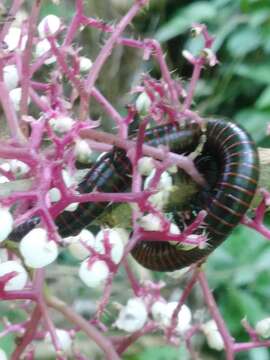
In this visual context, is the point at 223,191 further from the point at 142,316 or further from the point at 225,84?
the point at 225,84

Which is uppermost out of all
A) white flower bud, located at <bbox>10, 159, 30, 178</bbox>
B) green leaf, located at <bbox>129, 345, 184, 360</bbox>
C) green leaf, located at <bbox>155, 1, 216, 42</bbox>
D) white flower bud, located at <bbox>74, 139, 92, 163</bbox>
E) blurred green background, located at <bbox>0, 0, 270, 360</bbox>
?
white flower bud, located at <bbox>74, 139, 92, 163</bbox>

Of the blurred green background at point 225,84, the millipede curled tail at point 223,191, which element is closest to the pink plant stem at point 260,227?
the millipede curled tail at point 223,191

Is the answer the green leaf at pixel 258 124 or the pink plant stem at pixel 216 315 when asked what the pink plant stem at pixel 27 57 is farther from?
the green leaf at pixel 258 124

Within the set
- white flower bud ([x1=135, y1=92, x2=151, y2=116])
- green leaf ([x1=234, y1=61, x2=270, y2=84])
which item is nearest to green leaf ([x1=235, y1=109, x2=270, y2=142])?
green leaf ([x1=234, y1=61, x2=270, y2=84])

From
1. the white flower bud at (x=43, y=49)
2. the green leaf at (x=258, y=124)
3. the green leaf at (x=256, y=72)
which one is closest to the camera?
the white flower bud at (x=43, y=49)

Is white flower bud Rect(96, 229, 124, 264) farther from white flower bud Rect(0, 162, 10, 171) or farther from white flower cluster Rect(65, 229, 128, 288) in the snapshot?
white flower bud Rect(0, 162, 10, 171)

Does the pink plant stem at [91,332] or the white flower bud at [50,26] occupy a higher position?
the white flower bud at [50,26]

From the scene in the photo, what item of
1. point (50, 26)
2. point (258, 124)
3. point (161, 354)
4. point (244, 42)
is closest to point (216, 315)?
point (50, 26)
